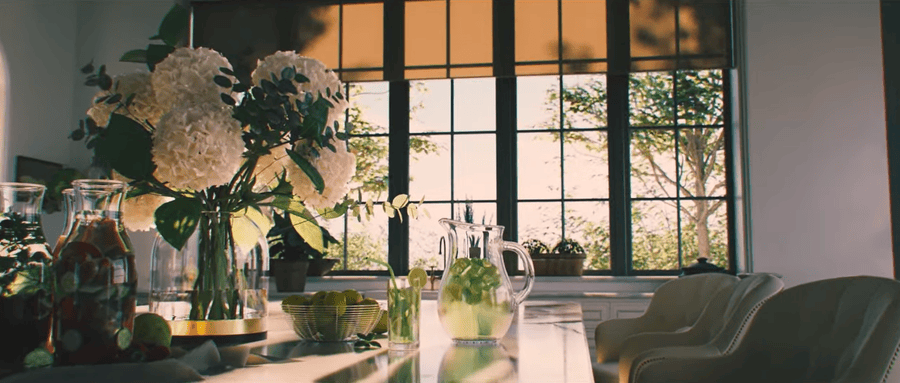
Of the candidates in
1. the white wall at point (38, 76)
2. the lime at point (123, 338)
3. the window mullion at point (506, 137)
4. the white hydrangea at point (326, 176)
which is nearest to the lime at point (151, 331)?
the lime at point (123, 338)

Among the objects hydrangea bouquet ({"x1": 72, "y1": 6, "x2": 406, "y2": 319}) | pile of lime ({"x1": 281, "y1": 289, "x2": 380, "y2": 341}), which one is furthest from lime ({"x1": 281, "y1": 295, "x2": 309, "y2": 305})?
hydrangea bouquet ({"x1": 72, "y1": 6, "x2": 406, "y2": 319})

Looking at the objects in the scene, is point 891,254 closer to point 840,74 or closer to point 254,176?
point 840,74

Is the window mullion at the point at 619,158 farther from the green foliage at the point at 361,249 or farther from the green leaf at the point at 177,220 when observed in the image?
the green leaf at the point at 177,220

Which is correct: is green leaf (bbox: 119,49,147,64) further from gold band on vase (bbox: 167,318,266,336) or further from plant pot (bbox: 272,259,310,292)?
plant pot (bbox: 272,259,310,292)

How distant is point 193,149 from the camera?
3.74 feet

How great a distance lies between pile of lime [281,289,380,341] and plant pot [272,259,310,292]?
329 centimetres

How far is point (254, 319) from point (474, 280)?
0.42m

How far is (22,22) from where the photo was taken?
179 inches

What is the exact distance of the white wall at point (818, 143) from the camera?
4.52 meters

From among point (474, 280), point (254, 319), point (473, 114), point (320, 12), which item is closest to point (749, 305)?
point (474, 280)

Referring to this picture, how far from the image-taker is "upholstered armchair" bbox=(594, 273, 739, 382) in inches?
121

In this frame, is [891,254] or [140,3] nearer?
[891,254]

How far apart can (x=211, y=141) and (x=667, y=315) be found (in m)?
2.57

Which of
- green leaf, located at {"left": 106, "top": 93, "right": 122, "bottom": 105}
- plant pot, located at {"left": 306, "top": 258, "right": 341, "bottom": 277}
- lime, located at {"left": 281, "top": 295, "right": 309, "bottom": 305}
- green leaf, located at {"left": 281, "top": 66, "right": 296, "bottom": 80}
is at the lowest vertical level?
plant pot, located at {"left": 306, "top": 258, "right": 341, "bottom": 277}
